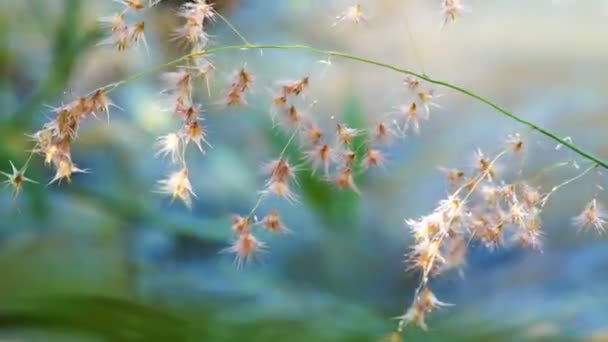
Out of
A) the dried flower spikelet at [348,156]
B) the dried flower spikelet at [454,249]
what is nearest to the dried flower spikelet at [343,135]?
the dried flower spikelet at [348,156]

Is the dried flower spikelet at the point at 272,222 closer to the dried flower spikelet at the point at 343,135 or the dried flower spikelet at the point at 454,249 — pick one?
the dried flower spikelet at the point at 343,135

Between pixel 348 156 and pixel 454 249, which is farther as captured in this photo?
pixel 454 249

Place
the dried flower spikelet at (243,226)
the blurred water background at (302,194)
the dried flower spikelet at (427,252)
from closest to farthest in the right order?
the dried flower spikelet at (427,252), the dried flower spikelet at (243,226), the blurred water background at (302,194)

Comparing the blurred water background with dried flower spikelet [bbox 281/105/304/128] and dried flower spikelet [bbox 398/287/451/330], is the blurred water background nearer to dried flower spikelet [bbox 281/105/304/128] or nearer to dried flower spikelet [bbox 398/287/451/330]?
dried flower spikelet [bbox 281/105/304/128]

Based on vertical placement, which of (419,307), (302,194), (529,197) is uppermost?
(302,194)

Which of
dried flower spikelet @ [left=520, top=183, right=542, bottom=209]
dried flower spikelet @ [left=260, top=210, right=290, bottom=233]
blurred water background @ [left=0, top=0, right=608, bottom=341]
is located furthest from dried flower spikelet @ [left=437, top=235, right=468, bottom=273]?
blurred water background @ [left=0, top=0, right=608, bottom=341]

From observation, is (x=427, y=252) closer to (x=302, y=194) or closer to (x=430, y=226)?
(x=430, y=226)

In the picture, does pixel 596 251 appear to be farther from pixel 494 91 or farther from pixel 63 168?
pixel 63 168

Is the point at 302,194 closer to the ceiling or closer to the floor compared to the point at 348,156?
closer to the ceiling

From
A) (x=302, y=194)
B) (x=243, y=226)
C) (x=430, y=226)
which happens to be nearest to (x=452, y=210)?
(x=430, y=226)
